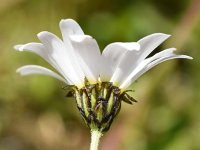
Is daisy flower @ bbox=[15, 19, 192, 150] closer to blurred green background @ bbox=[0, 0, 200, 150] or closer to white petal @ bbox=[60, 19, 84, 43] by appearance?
white petal @ bbox=[60, 19, 84, 43]

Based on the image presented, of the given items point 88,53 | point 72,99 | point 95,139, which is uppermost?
point 88,53

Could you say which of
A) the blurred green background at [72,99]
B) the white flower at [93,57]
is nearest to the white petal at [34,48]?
the white flower at [93,57]

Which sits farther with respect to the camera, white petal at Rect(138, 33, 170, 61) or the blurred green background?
the blurred green background

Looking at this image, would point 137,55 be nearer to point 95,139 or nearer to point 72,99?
point 95,139

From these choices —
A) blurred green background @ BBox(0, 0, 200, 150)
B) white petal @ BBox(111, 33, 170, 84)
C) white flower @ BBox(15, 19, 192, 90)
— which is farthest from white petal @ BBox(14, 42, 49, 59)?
blurred green background @ BBox(0, 0, 200, 150)

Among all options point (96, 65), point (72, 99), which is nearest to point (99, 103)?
point (96, 65)

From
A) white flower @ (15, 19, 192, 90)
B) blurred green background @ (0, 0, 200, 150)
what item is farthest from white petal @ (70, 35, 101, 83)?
blurred green background @ (0, 0, 200, 150)

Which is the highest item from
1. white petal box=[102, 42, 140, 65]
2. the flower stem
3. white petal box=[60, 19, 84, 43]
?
white petal box=[60, 19, 84, 43]

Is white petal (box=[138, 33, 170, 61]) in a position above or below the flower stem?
above

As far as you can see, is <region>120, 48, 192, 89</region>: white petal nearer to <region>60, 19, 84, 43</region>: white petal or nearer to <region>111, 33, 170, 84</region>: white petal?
<region>111, 33, 170, 84</region>: white petal
